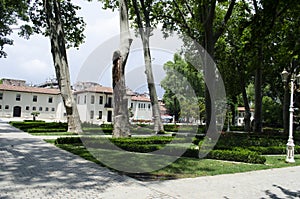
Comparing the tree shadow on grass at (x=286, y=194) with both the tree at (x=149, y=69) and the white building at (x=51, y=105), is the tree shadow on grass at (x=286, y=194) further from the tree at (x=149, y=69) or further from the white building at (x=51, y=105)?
the white building at (x=51, y=105)

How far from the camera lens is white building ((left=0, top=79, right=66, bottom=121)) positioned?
50125 millimetres

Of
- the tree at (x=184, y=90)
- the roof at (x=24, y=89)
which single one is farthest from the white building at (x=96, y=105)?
the roof at (x=24, y=89)

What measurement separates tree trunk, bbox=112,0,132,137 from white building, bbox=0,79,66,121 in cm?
4056

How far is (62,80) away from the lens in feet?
64.1

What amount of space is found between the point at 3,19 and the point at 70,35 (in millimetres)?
5411

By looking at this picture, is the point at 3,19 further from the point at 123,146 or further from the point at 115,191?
the point at 115,191

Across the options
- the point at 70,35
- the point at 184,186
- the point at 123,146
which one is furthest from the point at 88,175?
the point at 70,35

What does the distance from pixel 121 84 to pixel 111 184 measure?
916 centimetres

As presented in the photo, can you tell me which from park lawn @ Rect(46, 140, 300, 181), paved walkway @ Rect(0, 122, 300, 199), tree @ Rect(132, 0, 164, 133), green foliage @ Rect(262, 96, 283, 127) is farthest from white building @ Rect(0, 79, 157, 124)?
paved walkway @ Rect(0, 122, 300, 199)

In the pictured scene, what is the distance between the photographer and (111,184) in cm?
649

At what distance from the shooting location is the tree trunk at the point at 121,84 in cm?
1480

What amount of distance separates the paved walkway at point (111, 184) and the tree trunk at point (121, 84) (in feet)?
19.4

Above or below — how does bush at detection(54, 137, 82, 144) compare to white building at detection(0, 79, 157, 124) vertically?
below

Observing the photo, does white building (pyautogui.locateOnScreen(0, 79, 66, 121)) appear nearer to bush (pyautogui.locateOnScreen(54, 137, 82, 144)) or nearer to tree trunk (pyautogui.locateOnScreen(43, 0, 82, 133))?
tree trunk (pyautogui.locateOnScreen(43, 0, 82, 133))
